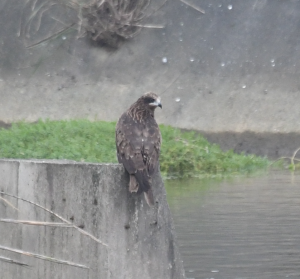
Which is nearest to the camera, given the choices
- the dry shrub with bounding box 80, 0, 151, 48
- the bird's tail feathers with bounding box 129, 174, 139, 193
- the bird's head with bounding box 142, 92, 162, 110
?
the bird's tail feathers with bounding box 129, 174, 139, 193

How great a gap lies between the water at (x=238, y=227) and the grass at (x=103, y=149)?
97 cm

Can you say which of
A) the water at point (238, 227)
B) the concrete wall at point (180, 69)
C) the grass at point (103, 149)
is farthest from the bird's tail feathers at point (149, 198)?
the concrete wall at point (180, 69)

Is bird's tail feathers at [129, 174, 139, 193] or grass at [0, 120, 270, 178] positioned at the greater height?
grass at [0, 120, 270, 178]

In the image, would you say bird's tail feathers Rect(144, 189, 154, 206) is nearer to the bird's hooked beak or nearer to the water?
the bird's hooked beak

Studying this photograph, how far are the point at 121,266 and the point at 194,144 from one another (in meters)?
8.83

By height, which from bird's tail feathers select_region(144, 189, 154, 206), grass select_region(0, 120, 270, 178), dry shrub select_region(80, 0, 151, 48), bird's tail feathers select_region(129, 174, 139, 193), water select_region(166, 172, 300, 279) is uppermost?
dry shrub select_region(80, 0, 151, 48)

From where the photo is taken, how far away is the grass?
42.5 ft

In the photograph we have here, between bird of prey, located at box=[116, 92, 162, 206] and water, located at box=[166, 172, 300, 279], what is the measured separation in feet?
4.62

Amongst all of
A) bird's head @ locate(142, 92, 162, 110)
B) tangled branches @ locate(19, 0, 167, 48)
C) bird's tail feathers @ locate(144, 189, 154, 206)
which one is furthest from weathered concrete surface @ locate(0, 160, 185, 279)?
tangled branches @ locate(19, 0, 167, 48)

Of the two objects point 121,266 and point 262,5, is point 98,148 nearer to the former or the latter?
point 262,5

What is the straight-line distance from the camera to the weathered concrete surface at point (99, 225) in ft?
18.1

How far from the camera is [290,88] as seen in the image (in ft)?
55.8

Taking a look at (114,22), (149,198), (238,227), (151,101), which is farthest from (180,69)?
(149,198)

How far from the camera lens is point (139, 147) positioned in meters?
5.92
